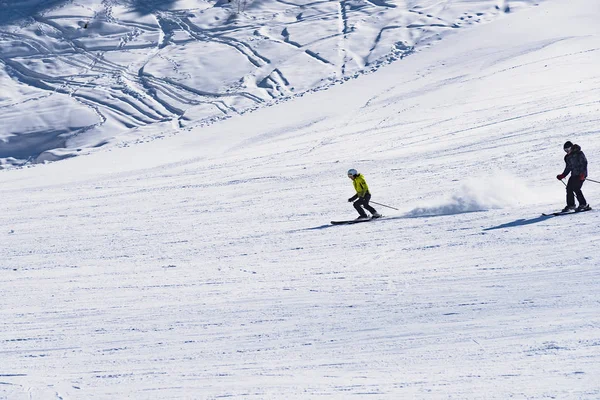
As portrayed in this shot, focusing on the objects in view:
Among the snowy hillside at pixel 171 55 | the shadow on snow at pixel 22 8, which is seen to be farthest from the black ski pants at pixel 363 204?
the shadow on snow at pixel 22 8

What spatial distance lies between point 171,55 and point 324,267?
29237 millimetres

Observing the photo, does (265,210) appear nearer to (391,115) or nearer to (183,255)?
(183,255)

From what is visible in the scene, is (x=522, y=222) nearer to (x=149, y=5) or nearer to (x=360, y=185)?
(x=360, y=185)

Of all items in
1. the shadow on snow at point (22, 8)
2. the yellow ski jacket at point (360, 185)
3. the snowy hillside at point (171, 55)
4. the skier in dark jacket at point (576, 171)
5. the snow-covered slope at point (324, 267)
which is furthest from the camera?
the shadow on snow at point (22, 8)

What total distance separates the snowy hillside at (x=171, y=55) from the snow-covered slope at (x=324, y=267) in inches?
255

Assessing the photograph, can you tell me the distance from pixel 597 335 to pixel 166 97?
30.1 m

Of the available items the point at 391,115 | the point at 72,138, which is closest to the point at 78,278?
the point at 391,115

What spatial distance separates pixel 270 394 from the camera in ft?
22.7

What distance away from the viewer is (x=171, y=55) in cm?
3869

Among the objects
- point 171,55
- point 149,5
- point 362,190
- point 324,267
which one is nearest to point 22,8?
point 149,5

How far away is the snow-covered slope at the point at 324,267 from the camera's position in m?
7.26

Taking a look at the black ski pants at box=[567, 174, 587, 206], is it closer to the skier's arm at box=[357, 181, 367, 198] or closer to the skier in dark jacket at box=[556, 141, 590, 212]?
the skier in dark jacket at box=[556, 141, 590, 212]

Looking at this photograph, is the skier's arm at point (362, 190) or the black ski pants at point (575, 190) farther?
the skier's arm at point (362, 190)

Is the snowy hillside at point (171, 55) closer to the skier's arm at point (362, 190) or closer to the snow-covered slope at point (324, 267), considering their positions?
the snow-covered slope at point (324, 267)
